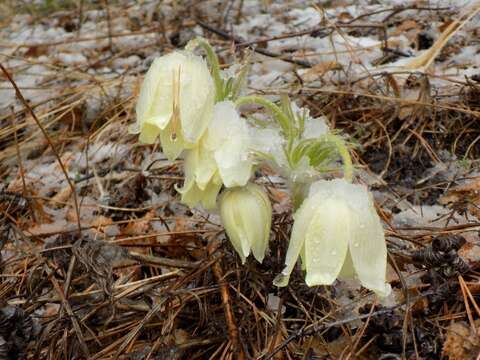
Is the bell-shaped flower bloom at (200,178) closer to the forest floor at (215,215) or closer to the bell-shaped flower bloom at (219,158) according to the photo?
the bell-shaped flower bloom at (219,158)

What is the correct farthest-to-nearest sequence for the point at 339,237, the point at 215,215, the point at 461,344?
the point at 215,215, the point at 461,344, the point at 339,237

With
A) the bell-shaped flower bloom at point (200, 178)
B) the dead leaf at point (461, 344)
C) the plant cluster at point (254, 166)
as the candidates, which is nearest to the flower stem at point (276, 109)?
the plant cluster at point (254, 166)

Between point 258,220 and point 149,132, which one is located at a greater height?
point 149,132

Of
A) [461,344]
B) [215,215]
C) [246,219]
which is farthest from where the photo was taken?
[215,215]

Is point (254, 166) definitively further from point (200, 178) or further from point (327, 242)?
point (327, 242)

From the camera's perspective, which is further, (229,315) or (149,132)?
(229,315)

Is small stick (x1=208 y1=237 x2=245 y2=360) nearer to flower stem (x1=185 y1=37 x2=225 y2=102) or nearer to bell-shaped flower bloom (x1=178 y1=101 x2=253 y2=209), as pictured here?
bell-shaped flower bloom (x1=178 y1=101 x2=253 y2=209)

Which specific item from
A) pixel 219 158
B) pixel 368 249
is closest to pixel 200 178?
pixel 219 158
